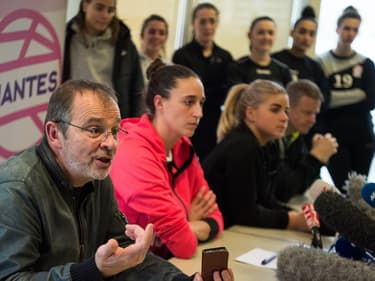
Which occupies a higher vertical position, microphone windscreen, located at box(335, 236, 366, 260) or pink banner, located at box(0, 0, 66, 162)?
pink banner, located at box(0, 0, 66, 162)

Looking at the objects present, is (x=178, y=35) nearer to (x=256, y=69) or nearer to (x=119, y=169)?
(x=256, y=69)

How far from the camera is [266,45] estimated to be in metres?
3.58

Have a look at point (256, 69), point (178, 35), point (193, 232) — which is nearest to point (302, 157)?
point (256, 69)

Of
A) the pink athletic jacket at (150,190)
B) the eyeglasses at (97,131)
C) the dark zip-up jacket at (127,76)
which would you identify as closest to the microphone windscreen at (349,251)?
the pink athletic jacket at (150,190)

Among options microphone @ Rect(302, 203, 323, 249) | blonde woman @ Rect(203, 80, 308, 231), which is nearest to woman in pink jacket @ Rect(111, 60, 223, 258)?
blonde woman @ Rect(203, 80, 308, 231)

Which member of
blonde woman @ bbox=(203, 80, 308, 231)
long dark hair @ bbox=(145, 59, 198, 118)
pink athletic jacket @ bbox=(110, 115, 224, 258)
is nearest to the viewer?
pink athletic jacket @ bbox=(110, 115, 224, 258)

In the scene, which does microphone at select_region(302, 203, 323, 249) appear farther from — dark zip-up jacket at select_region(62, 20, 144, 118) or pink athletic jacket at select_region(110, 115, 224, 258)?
dark zip-up jacket at select_region(62, 20, 144, 118)

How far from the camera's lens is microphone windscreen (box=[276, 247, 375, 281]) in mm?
1145

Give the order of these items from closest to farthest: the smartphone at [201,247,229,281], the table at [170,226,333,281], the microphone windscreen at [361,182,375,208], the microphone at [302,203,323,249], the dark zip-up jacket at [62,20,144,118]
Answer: the smartphone at [201,247,229,281], the microphone windscreen at [361,182,375,208], the table at [170,226,333,281], the microphone at [302,203,323,249], the dark zip-up jacket at [62,20,144,118]

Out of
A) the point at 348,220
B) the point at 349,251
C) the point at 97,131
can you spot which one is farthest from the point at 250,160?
the point at 97,131

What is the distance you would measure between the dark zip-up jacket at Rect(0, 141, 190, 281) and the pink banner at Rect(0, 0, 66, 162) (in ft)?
3.53

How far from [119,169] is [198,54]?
6.21ft

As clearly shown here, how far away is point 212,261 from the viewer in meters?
1.21

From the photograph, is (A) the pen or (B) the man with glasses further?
(A) the pen
